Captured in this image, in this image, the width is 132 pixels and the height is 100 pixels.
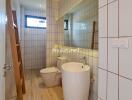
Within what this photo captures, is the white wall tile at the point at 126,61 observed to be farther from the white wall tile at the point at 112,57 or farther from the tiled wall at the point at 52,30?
the tiled wall at the point at 52,30

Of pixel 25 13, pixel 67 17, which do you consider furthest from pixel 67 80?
pixel 25 13

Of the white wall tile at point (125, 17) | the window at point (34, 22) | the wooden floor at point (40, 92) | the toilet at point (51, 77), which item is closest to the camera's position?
the white wall tile at point (125, 17)

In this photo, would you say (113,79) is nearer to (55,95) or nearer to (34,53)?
(55,95)

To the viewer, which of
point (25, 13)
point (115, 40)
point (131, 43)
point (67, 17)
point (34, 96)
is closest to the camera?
point (131, 43)

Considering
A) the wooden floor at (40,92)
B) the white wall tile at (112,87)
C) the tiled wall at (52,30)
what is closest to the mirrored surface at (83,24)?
the tiled wall at (52,30)

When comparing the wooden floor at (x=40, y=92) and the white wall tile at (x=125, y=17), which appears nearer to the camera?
the white wall tile at (x=125, y=17)

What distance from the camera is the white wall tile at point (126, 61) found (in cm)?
60

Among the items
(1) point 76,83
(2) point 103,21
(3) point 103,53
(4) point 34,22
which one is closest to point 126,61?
(3) point 103,53

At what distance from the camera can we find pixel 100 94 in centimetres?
85

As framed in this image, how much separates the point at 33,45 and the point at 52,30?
53.7 inches

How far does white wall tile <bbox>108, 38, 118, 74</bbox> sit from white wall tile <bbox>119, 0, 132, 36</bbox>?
10cm

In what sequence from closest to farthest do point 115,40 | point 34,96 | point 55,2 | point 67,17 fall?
point 115,40 → point 34,96 → point 67,17 → point 55,2

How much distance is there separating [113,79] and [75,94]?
1195 millimetres

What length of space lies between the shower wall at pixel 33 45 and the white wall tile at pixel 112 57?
434cm
